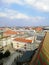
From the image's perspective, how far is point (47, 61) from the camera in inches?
337

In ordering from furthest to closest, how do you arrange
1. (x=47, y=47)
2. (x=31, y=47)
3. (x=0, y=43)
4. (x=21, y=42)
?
(x=0, y=43)
(x=21, y=42)
(x=31, y=47)
(x=47, y=47)

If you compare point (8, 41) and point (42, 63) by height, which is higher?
point (42, 63)

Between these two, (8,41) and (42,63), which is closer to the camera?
(42,63)

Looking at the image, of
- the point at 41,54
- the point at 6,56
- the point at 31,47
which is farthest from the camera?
the point at 31,47

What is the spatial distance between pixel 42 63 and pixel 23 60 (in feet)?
31.3

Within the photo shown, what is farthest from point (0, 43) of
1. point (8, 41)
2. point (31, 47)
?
point (31, 47)

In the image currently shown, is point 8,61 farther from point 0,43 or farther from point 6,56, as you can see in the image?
point 0,43

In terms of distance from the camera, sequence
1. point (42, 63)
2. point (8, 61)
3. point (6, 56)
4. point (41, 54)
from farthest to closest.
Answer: point (6, 56) < point (8, 61) < point (41, 54) < point (42, 63)

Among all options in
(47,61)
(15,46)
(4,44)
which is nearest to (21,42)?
(15,46)

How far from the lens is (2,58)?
23.5 meters

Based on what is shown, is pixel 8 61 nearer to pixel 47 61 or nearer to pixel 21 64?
pixel 21 64

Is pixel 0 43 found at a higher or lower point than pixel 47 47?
lower

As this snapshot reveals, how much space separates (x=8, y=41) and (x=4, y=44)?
9.70 ft

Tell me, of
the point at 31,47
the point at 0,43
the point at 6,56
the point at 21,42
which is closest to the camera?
the point at 6,56
